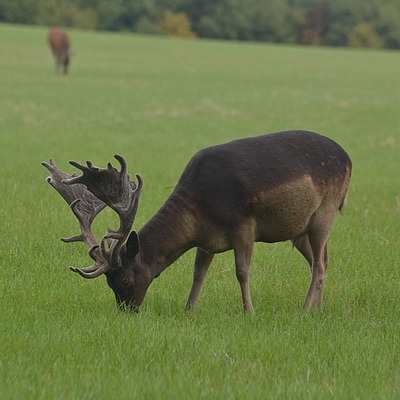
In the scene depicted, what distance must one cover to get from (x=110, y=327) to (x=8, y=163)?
27.8ft

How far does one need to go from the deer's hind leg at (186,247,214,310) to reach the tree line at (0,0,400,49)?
8474 cm

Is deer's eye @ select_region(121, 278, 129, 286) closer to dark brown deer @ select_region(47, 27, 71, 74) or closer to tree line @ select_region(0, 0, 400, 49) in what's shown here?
dark brown deer @ select_region(47, 27, 71, 74)

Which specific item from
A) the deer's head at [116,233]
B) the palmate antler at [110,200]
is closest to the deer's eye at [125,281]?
the deer's head at [116,233]

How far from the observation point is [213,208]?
6969mm

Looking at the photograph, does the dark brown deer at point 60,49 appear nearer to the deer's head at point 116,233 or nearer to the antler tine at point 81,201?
the antler tine at point 81,201

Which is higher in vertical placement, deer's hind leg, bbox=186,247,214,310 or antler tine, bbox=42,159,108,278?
antler tine, bbox=42,159,108,278

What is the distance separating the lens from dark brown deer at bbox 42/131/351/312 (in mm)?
6781

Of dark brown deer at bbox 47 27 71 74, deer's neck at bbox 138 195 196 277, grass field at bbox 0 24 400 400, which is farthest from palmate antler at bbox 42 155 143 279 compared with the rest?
dark brown deer at bbox 47 27 71 74

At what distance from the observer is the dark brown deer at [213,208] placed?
6.78 m

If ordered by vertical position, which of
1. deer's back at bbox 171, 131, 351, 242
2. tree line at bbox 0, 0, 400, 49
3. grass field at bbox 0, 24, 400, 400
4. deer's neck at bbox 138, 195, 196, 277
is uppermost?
deer's back at bbox 171, 131, 351, 242

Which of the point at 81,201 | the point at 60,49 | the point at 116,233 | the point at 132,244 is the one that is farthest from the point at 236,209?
the point at 60,49

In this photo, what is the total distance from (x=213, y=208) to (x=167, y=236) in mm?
423

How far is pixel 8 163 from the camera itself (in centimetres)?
A: 1427

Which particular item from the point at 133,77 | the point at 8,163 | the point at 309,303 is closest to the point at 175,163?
the point at 8,163
